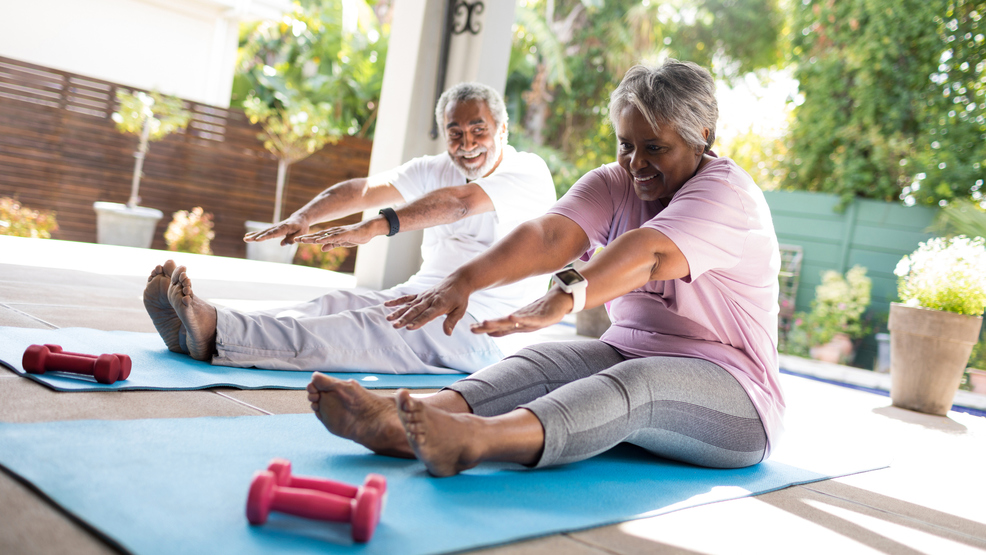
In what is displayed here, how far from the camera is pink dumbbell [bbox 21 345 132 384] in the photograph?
180 cm

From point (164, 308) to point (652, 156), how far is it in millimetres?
1547

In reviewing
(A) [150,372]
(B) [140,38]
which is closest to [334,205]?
(A) [150,372]

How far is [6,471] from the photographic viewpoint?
117cm

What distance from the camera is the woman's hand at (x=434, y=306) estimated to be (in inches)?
57.1

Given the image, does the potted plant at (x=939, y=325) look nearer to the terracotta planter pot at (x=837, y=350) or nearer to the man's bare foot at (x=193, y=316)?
the man's bare foot at (x=193, y=316)

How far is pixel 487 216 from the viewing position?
277cm

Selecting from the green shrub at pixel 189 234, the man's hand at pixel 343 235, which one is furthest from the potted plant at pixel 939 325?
the green shrub at pixel 189 234

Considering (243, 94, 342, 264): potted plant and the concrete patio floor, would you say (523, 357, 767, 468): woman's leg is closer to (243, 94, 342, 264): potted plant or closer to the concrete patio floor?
the concrete patio floor

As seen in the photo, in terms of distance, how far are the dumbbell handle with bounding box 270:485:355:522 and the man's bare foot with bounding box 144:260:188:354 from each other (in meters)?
1.22

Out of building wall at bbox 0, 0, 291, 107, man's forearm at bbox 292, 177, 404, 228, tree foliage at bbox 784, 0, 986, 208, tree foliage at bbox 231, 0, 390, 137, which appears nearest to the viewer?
man's forearm at bbox 292, 177, 404, 228

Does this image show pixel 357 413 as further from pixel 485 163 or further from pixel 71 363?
pixel 485 163

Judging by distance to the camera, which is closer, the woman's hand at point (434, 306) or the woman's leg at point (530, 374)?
the woman's hand at point (434, 306)

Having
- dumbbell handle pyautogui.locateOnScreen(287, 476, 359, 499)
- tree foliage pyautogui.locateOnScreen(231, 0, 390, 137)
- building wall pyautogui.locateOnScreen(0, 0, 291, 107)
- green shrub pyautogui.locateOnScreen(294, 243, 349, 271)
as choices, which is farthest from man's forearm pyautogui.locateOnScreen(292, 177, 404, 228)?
building wall pyautogui.locateOnScreen(0, 0, 291, 107)

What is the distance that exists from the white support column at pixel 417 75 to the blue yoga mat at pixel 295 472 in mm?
3732
